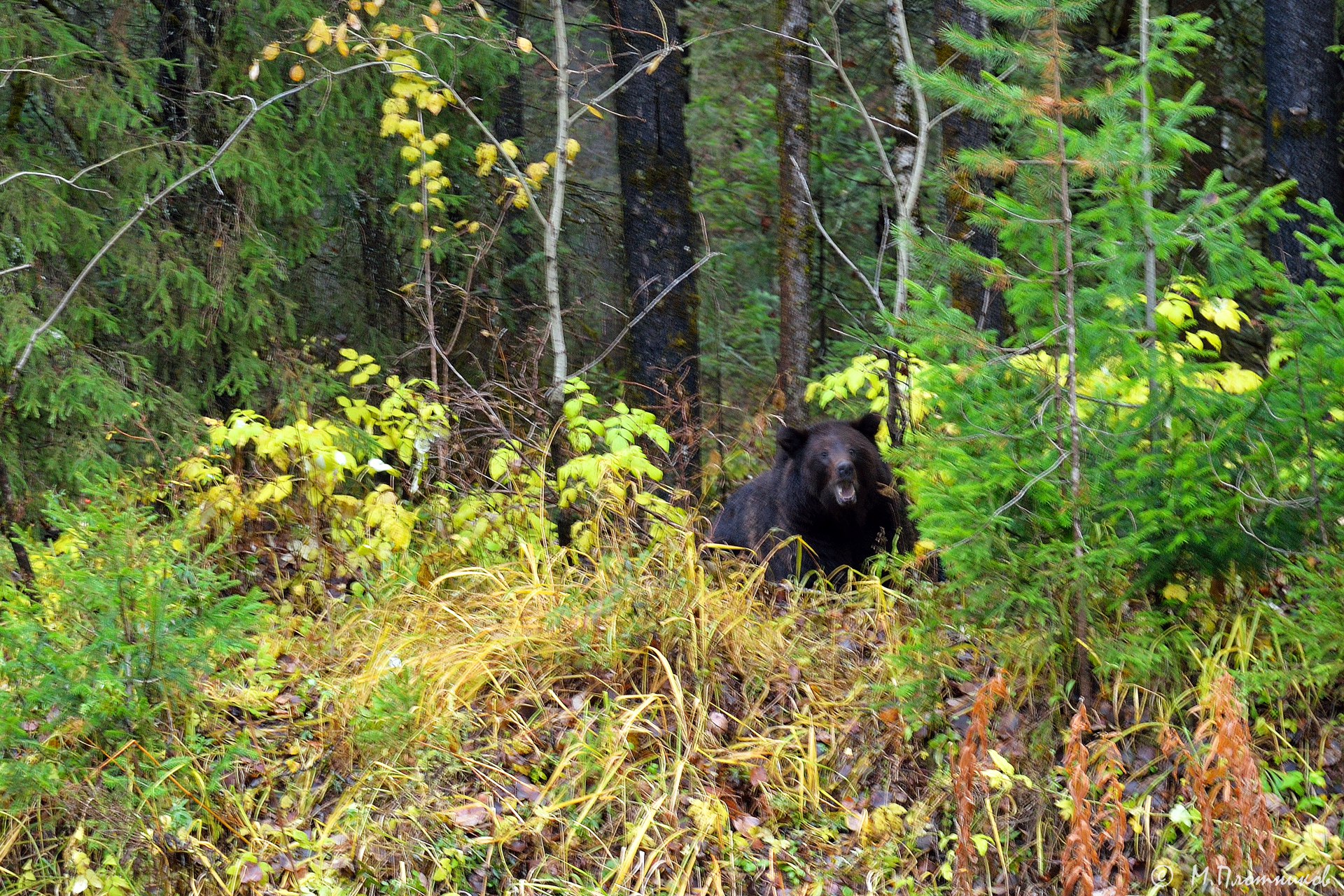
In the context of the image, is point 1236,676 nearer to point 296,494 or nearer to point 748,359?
point 296,494

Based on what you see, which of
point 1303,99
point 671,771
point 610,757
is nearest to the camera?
point 610,757

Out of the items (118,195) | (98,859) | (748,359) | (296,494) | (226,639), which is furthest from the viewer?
(748,359)

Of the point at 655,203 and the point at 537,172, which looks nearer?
the point at 537,172

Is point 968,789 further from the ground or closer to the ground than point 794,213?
closer to the ground

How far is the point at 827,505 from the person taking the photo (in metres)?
7.72

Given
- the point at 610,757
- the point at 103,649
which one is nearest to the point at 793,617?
the point at 610,757

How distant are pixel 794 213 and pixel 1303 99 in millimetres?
4668

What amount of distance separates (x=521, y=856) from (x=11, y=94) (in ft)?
25.5

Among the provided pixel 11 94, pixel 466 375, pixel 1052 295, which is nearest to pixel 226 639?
pixel 1052 295

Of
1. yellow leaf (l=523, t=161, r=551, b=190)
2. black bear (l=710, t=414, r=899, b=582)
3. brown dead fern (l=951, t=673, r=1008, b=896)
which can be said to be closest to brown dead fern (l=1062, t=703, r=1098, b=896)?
brown dead fern (l=951, t=673, r=1008, b=896)

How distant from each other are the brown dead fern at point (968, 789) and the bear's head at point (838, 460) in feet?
8.59

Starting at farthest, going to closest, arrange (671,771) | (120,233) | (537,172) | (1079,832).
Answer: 1. (537,172)
2. (120,233)
3. (671,771)
4. (1079,832)

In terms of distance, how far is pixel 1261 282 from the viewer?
16.9 ft

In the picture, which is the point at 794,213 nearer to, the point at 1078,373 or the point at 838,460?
the point at 838,460
